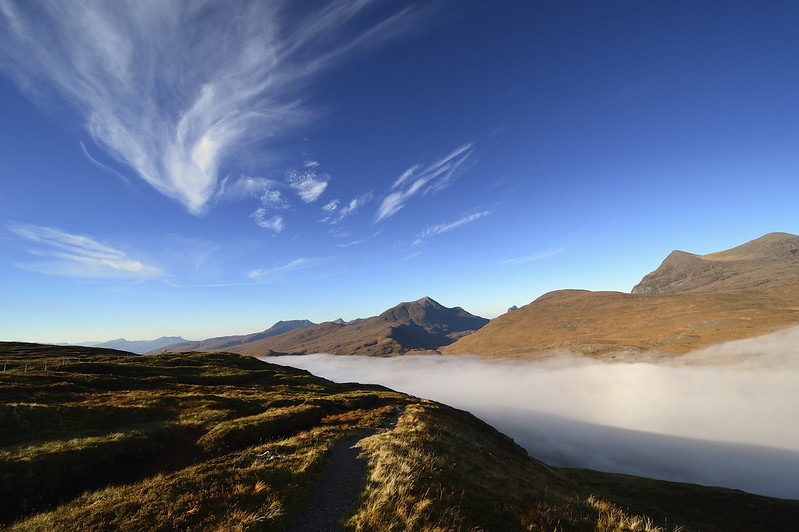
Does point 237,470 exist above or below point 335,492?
above

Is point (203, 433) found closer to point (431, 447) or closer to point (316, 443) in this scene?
point (316, 443)

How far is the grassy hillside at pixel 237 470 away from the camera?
12.3 meters

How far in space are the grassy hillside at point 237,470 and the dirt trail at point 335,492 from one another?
0.08 meters

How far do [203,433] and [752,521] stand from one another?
350 feet

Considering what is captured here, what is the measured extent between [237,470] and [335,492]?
5.23 metres

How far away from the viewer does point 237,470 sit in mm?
15562

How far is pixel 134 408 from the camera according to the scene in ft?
106

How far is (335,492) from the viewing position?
1550 centimetres

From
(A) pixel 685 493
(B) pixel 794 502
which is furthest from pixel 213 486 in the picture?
(B) pixel 794 502

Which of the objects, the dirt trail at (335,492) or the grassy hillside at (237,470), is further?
the dirt trail at (335,492)

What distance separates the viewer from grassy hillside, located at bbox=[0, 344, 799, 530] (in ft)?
40.2

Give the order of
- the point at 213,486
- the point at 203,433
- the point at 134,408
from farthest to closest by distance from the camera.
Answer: the point at 134,408 → the point at 203,433 → the point at 213,486

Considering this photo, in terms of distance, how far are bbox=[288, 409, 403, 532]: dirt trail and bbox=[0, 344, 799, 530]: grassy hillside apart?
0.28ft

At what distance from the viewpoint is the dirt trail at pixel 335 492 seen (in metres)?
12.5
